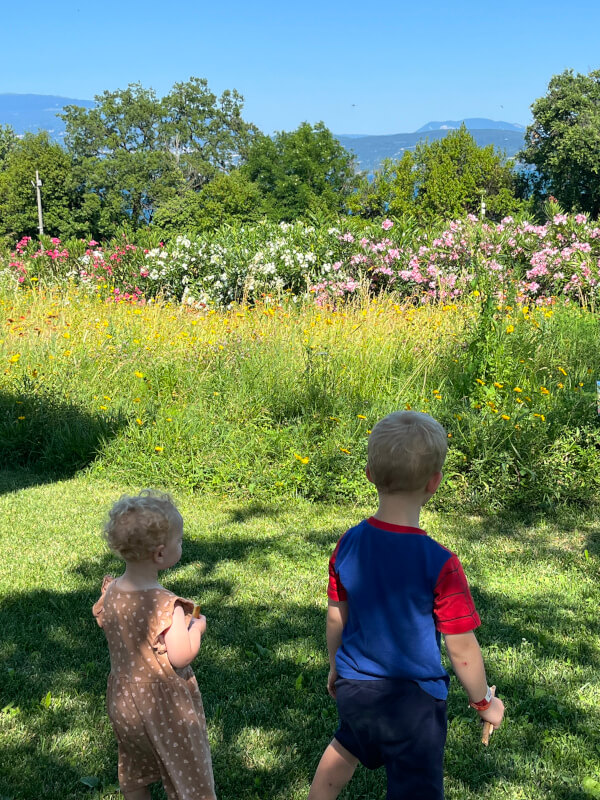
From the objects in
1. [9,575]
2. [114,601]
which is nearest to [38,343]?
[9,575]

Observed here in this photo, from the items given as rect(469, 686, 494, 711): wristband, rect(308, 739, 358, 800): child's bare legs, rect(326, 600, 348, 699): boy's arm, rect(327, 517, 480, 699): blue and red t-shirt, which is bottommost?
rect(308, 739, 358, 800): child's bare legs

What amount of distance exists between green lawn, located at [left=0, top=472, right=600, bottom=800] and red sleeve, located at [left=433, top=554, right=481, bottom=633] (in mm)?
1059

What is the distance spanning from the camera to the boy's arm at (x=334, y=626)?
6.39ft

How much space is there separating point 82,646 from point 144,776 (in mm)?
1498

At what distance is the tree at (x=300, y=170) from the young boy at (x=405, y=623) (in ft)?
165

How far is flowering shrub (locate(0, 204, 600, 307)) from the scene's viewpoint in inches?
394

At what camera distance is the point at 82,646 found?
340 cm

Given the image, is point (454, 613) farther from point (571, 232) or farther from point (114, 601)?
point (571, 232)

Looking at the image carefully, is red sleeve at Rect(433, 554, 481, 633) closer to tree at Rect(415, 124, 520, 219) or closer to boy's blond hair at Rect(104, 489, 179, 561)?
boy's blond hair at Rect(104, 489, 179, 561)

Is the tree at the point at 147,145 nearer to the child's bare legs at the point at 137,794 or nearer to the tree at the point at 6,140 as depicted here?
the tree at the point at 6,140

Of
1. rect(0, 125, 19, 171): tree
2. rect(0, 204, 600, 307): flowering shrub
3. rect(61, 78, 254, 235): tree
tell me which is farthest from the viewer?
rect(0, 125, 19, 171): tree

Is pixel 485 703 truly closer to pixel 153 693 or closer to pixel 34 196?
pixel 153 693

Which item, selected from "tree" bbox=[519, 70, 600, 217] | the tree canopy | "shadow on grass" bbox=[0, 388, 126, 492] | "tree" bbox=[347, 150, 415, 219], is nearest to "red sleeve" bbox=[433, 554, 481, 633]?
"shadow on grass" bbox=[0, 388, 126, 492]

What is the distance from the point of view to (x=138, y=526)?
1879 millimetres
